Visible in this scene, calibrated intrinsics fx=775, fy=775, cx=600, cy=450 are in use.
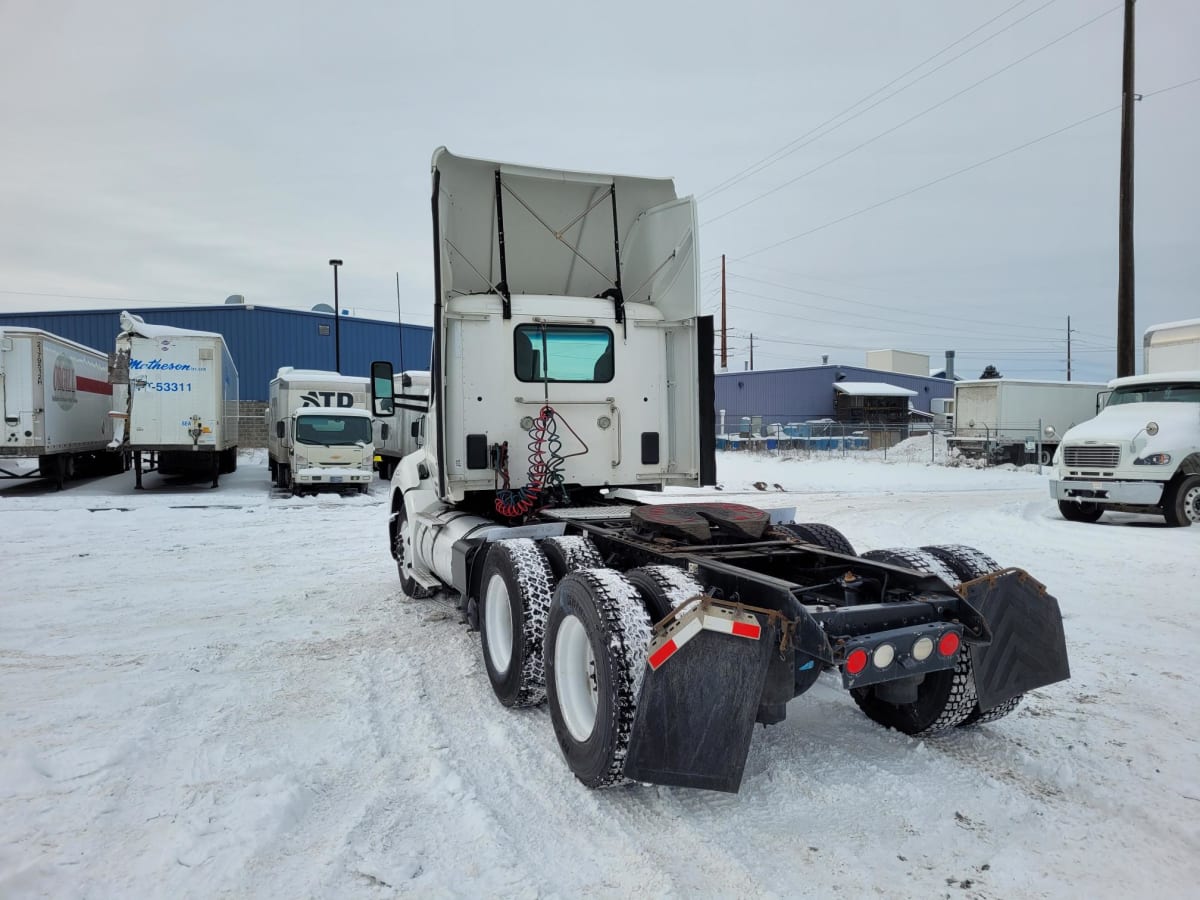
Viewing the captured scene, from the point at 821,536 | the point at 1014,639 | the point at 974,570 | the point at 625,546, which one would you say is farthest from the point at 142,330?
the point at 1014,639

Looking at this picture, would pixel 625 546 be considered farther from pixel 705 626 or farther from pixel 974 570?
pixel 974 570

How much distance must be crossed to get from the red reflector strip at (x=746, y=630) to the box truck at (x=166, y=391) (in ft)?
60.1

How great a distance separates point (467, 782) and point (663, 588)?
4.25 ft

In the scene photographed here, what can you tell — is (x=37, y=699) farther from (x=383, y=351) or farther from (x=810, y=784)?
(x=383, y=351)

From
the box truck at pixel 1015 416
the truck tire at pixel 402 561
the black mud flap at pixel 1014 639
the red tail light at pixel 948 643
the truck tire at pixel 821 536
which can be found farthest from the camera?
the box truck at pixel 1015 416

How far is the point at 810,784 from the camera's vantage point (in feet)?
11.8

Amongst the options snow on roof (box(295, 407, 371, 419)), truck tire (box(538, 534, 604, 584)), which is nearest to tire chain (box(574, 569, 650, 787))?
truck tire (box(538, 534, 604, 584))

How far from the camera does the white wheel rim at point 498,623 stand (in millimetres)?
4844

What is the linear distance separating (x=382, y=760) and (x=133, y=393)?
1727 cm

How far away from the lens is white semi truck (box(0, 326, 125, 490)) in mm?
17031

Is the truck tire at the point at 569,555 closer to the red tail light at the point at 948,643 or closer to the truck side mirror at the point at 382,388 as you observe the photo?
the red tail light at the point at 948,643

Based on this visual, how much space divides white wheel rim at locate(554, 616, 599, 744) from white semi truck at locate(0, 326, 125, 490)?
1826cm

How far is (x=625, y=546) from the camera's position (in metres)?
4.73

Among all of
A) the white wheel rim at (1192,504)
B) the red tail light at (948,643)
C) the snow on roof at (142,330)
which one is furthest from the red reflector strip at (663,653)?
the snow on roof at (142,330)
